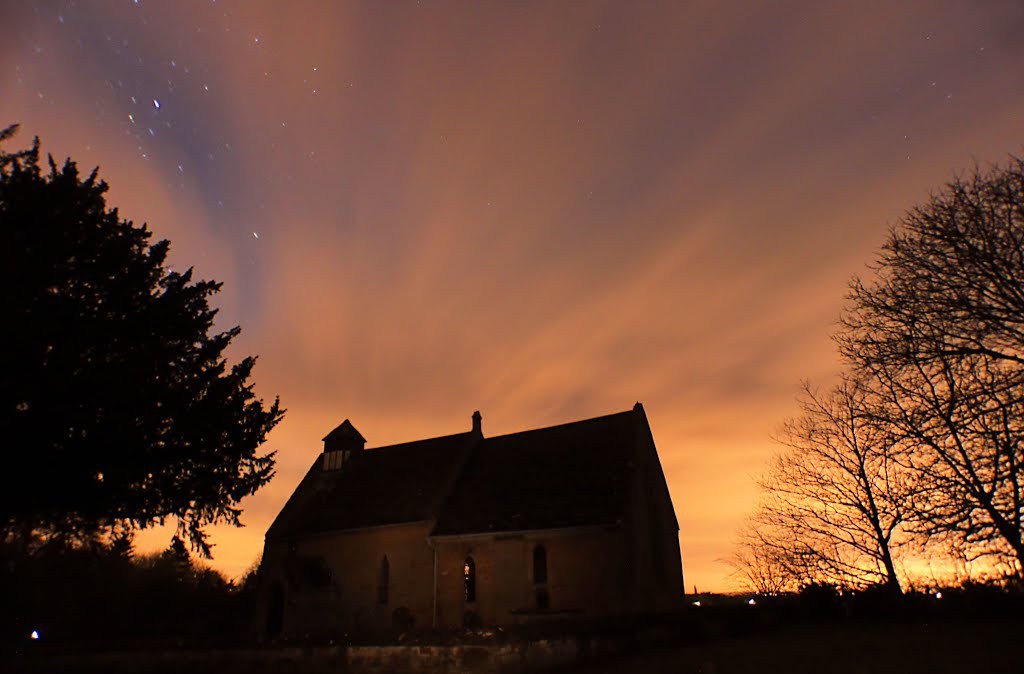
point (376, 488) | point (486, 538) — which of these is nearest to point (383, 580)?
point (376, 488)

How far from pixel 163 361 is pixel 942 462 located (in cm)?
2503

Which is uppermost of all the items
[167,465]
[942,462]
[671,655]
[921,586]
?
[167,465]

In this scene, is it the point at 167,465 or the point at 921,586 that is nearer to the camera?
the point at 167,465

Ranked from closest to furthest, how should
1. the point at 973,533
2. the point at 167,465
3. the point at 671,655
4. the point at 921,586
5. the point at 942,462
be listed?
1. the point at 973,533
2. the point at 942,462
3. the point at 671,655
4. the point at 167,465
5. the point at 921,586

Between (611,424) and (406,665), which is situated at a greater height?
(611,424)

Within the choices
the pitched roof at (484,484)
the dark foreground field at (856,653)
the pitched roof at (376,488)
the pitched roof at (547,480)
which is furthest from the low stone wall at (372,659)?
the pitched roof at (376,488)

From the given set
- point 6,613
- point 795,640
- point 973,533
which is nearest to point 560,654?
point 795,640

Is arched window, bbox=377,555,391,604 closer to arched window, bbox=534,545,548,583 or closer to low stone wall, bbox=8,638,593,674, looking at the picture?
arched window, bbox=534,545,548,583

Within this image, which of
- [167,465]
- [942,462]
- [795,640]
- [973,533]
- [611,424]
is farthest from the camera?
[611,424]

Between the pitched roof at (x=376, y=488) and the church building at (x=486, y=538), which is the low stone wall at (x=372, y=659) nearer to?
the church building at (x=486, y=538)

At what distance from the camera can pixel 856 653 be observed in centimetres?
1609

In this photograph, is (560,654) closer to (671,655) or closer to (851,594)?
(671,655)

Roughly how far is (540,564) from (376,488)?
13.9m

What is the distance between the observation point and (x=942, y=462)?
1416cm
